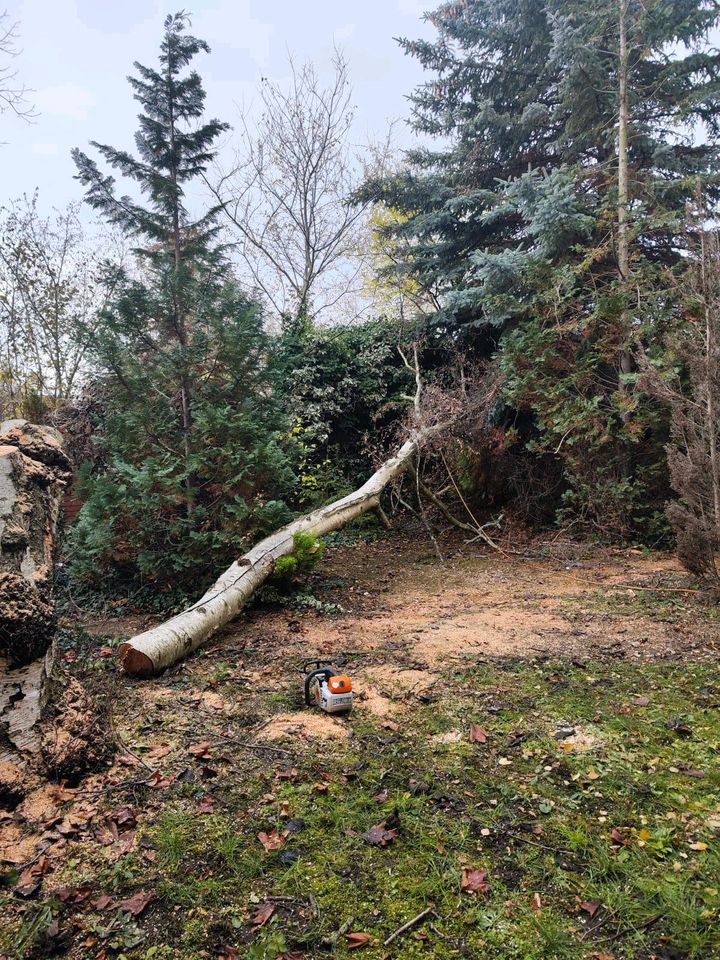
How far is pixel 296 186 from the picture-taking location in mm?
14195

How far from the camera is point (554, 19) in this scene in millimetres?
9031

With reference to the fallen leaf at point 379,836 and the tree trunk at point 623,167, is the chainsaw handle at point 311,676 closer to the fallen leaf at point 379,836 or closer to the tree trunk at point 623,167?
the fallen leaf at point 379,836

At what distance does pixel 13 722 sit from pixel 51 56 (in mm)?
9311

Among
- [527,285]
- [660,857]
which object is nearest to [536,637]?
[660,857]

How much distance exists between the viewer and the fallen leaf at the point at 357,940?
1558 millimetres

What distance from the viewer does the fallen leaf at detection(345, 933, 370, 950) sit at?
156 centimetres

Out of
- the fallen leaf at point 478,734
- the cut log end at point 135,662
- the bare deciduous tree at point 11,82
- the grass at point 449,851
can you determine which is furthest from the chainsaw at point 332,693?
the bare deciduous tree at point 11,82

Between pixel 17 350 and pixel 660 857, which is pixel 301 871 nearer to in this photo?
pixel 660 857

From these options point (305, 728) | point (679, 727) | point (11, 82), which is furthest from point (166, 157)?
point (679, 727)

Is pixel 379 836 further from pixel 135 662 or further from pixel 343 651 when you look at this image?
pixel 135 662

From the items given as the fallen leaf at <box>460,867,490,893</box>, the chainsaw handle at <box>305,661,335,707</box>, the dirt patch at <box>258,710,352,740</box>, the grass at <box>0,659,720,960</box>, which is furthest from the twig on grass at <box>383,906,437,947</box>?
the chainsaw handle at <box>305,661,335,707</box>

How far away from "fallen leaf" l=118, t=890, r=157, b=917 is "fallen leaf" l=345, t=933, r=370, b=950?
2.11 feet

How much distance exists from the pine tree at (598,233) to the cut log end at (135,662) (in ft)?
21.6

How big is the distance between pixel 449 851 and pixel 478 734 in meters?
0.85
